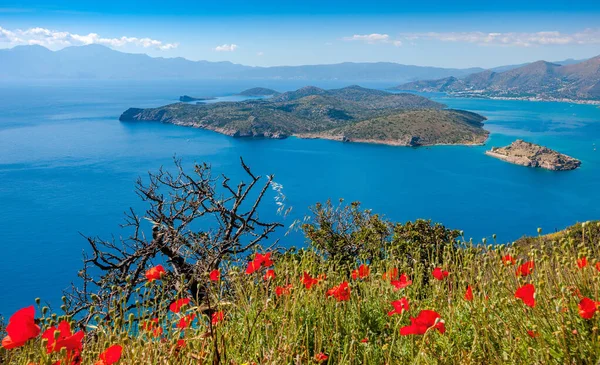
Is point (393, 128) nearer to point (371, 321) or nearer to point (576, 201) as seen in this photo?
point (576, 201)

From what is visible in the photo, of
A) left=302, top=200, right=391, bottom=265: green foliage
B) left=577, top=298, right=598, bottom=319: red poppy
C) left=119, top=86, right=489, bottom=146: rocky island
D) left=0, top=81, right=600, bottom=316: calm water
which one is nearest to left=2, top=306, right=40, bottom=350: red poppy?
left=577, top=298, right=598, bottom=319: red poppy

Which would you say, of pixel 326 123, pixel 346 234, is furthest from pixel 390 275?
pixel 326 123

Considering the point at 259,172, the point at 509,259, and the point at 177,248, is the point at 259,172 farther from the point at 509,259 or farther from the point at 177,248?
the point at 509,259

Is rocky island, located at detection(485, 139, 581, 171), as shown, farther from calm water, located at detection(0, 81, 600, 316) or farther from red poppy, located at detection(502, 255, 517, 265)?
red poppy, located at detection(502, 255, 517, 265)

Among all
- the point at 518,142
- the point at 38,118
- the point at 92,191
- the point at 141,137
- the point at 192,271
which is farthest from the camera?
the point at 38,118

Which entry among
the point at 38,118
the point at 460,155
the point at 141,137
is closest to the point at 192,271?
the point at 460,155

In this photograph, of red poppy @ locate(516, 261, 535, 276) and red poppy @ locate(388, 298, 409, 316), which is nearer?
red poppy @ locate(388, 298, 409, 316)
